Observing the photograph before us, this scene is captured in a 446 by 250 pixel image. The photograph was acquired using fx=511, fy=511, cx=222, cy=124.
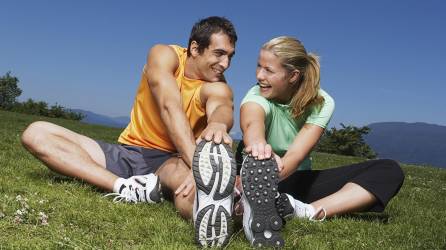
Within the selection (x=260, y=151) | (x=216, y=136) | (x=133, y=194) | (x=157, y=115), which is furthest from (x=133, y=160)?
(x=260, y=151)

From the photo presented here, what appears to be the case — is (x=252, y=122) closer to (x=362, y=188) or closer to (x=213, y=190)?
(x=213, y=190)

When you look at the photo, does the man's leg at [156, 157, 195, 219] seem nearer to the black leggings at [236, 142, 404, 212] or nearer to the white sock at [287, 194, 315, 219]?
the black leggings at [236, 142, 404, 212]

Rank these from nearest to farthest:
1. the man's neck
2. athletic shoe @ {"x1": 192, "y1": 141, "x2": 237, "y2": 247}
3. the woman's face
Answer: athletic shoe @ {"x1": 192, "y1": 141, "x2": 237, "y2": 247}, the woman's face, the man's neck

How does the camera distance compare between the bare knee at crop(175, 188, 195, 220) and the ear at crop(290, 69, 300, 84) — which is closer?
the bare knee at crop(175, 188, 195, 220)

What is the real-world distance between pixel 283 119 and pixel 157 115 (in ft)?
5.72

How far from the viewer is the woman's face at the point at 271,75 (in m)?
6.14

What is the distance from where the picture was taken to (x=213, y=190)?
14.3 ft

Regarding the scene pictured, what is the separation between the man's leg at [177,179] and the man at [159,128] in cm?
1

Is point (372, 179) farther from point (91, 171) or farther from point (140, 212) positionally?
point (91, 171)

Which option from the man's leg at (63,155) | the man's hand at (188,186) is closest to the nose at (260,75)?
the man's hand at (188,186)

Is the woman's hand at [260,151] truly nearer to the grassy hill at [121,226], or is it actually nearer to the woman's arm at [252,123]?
the woman's arm at [252,123]

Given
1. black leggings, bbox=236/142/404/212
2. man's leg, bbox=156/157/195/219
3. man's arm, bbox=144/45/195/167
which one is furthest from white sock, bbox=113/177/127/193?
black leggings, bbox=236/142/404/212

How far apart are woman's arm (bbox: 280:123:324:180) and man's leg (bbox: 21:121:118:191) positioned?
2.31 meters

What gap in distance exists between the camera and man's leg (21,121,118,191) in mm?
6781
